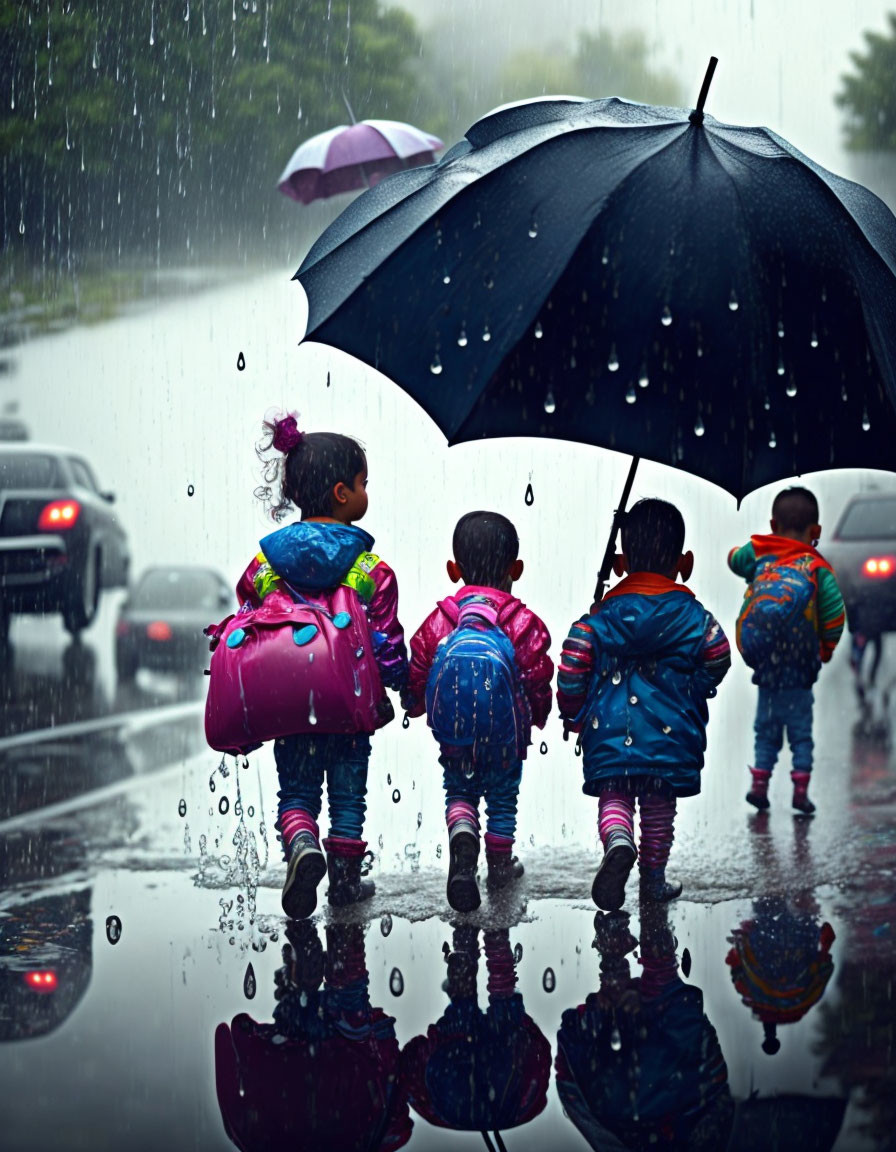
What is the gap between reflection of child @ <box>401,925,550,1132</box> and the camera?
399cm

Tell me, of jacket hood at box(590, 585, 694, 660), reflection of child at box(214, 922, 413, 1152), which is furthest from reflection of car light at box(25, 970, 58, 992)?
jacket hood at box(590, 585, 694, 660)

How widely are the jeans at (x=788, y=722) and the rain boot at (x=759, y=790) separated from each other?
68 mm

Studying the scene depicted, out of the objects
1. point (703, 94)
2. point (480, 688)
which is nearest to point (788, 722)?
point (480, 688)

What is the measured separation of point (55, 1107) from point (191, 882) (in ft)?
7.69

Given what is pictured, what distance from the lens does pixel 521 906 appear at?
591 centimetres

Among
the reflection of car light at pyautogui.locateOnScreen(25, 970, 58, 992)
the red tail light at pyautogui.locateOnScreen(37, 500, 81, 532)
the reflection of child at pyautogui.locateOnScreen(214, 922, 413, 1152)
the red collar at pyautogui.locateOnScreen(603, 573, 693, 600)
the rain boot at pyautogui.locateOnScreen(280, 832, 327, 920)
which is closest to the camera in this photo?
the reflection of child at pyautogui.locateOnScreen(214, 922, 413, 1152)

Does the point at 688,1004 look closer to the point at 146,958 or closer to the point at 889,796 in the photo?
the point at 146,958

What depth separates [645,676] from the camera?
5.89 metres

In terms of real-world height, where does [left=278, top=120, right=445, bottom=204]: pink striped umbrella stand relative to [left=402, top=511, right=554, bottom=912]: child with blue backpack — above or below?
above

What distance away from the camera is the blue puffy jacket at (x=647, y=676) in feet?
19.0

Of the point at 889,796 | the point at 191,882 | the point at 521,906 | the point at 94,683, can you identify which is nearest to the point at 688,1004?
the point at 521,906

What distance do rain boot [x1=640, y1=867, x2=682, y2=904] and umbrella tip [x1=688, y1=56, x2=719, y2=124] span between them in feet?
8.79

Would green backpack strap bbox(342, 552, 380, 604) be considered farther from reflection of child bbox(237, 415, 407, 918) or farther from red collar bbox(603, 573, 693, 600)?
red collar bbox(603, 573, 693, 600)

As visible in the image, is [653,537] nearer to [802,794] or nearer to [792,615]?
[792,615]
